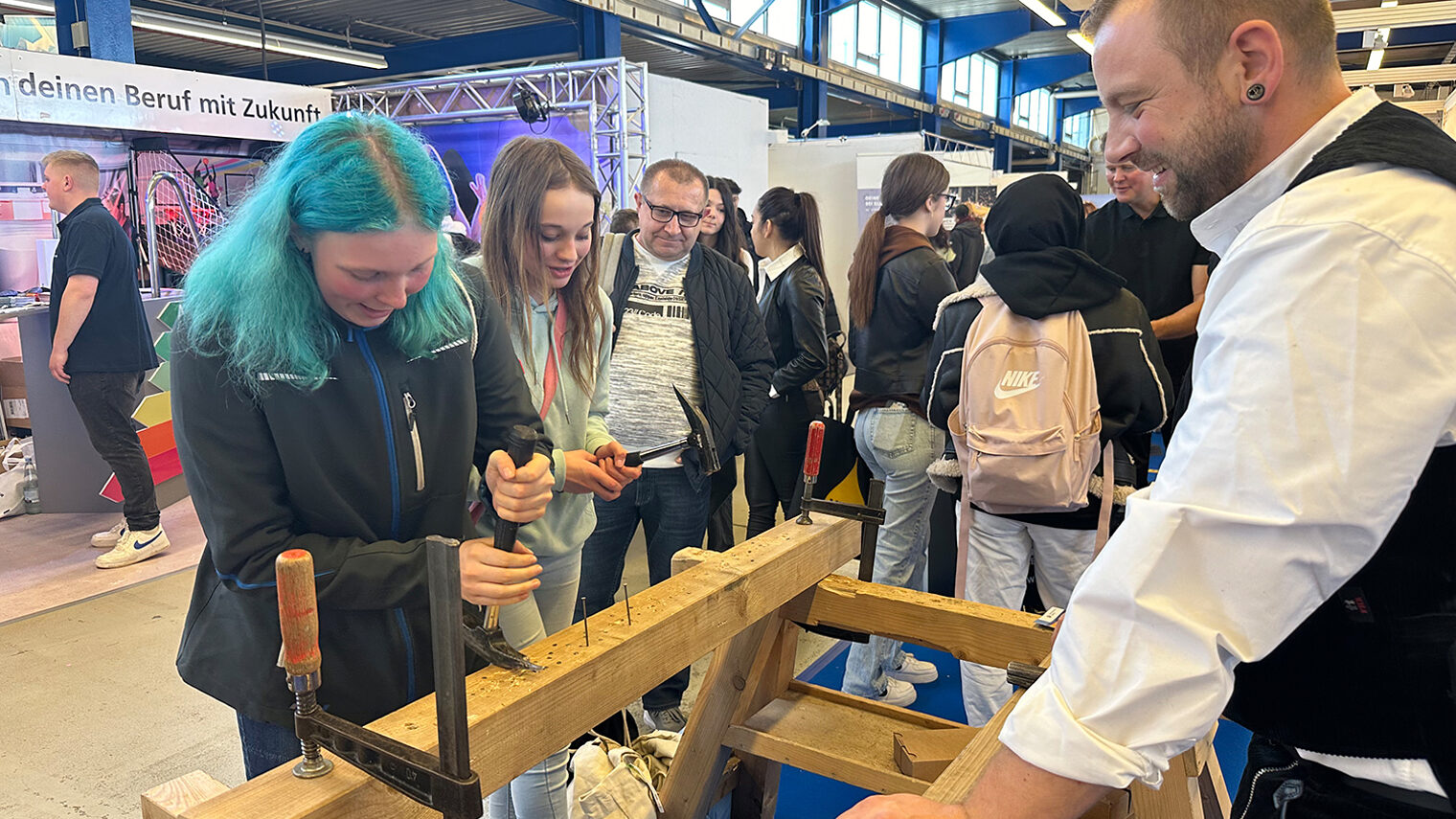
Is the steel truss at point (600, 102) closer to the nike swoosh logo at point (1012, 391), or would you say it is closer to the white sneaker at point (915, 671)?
the white sneaker at point (915, 671)

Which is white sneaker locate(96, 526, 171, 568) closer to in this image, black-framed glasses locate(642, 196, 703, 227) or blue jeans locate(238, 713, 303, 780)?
black-framed glasses locate(642, 196, 703, 227)

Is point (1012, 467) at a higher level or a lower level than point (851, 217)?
lower

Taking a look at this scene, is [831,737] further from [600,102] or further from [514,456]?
[600,102]

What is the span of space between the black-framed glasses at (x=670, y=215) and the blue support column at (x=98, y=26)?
443 cm

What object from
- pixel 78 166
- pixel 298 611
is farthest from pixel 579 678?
pixel 78 166

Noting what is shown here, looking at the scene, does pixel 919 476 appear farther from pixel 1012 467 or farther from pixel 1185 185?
pixel 1185 185

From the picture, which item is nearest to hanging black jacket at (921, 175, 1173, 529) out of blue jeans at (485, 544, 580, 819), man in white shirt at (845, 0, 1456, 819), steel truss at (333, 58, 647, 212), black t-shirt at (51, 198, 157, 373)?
blue jeans at (485, 544, 580, 819)

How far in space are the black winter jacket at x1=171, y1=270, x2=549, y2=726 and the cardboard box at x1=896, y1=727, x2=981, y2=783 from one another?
731 mm

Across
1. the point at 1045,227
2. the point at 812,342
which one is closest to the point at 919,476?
the point at 812,342

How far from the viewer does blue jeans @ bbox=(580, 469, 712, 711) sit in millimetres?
2568

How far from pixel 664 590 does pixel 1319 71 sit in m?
0.98

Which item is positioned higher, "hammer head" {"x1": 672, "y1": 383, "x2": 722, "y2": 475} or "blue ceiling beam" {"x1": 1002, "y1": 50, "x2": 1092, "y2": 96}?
"blue ceiling beam" {"x1": 1002, "y1": 50, "x2": 1092, "y2": 96}

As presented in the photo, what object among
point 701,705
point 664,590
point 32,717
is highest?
point 664,590

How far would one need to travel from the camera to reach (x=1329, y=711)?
86cm
